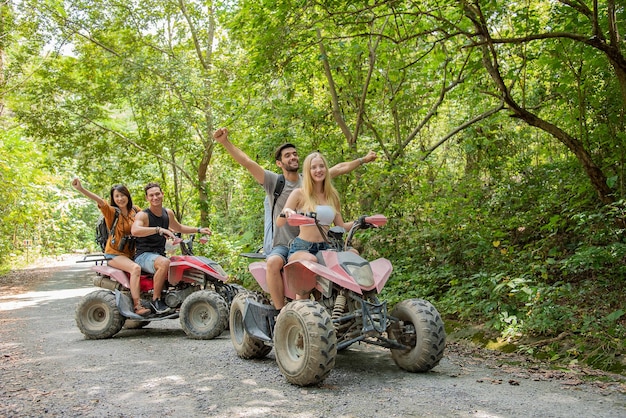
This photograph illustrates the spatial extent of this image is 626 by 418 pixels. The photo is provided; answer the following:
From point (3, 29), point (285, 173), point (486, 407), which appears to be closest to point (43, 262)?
point (3, 29)

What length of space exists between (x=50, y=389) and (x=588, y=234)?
6.51 metres

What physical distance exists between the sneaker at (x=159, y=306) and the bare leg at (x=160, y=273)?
75 millimetres

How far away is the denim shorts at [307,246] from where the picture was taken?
19.4 ft

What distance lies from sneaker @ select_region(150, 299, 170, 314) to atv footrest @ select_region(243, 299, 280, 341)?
263 cm

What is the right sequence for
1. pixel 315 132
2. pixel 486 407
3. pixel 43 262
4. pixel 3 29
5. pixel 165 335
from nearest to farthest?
pixel 486 407 < pixel 165 335 < pixel 315 132 < pixel 3 29 < pixel 43 262

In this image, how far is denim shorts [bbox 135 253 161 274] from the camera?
8.53m

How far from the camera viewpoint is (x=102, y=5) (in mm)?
19672

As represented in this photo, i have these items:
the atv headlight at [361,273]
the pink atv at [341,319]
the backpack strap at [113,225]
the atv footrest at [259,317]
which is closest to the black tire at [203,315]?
the backpack strap at [113,225]

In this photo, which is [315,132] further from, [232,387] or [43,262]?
[43,262]

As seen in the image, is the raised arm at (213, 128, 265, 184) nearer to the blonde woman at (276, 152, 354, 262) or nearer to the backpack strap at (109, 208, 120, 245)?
the blonde woman at (276, 152, 354, 262)

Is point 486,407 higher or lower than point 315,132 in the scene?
lower

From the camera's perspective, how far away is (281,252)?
6.10 m

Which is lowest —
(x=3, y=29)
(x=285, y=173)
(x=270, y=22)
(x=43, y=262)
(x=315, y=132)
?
(x=43, y=262)

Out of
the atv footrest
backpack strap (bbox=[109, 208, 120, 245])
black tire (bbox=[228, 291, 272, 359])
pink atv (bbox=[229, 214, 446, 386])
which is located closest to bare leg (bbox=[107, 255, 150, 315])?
backpack strap (bbox=[109, 208, 120, 245])
